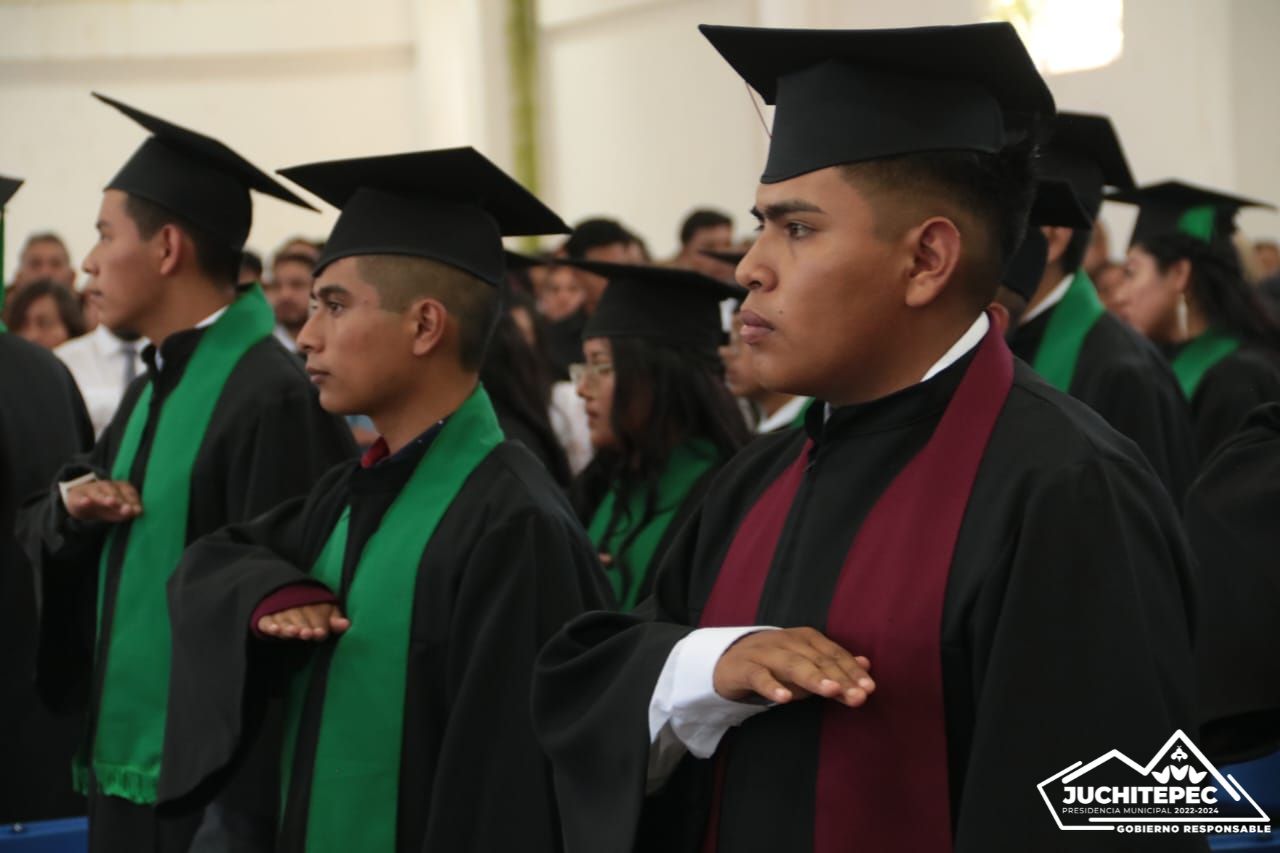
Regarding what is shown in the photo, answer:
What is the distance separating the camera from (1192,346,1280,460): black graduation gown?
18.0ft

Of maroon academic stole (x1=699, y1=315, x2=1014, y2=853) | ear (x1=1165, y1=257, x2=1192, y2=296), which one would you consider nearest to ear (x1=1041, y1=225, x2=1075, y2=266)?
ear (x1=1165, y1=257, x2=1192, y2=296)

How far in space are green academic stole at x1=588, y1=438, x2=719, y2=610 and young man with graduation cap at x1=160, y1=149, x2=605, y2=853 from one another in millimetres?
1210

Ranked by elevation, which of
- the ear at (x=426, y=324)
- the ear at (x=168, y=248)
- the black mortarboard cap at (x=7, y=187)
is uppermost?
the black mortarboard cap at (x=7, y=187)

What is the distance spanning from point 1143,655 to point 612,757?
753 mm

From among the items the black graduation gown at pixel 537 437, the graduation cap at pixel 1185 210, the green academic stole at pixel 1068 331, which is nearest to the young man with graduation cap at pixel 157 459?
the black graduation gown at pixel 537 437

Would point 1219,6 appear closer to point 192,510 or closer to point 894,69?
→ point 192,510

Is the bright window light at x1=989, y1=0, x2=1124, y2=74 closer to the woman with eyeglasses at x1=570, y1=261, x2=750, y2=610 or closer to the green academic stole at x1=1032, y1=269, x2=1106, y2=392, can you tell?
the green academic stole at x1=1032, y1=269, x2=1106, y2=392

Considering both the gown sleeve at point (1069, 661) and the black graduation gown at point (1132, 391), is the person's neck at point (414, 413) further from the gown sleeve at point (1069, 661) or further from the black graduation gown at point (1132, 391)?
the black graduation gown at point (1132, 391)

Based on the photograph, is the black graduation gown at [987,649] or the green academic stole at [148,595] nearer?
the black graduation gown at [987,649]

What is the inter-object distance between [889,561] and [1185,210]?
4.31 metres

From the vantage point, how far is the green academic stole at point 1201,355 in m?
5.77

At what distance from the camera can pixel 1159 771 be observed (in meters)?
1.86

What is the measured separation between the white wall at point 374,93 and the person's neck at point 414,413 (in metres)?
9.29

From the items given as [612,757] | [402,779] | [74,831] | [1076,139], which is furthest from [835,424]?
[1076,139]
